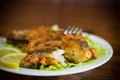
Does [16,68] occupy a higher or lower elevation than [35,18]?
lower

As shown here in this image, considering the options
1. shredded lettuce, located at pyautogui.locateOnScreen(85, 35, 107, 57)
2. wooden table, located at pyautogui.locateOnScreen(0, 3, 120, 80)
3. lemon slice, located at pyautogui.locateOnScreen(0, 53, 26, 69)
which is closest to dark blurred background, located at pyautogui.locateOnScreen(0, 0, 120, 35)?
wooden table, located at pyautogui.locateOnScreen(0, 3, 120, 80)

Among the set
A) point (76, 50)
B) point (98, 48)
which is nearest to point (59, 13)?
point (98, 48)

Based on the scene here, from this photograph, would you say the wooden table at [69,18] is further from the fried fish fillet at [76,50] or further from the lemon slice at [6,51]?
the lemon slice at [6,51]

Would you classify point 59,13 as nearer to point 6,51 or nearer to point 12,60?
point 6,51

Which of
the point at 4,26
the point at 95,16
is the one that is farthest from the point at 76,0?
the point at 4,26

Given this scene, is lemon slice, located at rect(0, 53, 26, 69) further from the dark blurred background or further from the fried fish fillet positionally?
the dark blurred background

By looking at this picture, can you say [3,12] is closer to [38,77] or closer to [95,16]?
[95,16]
